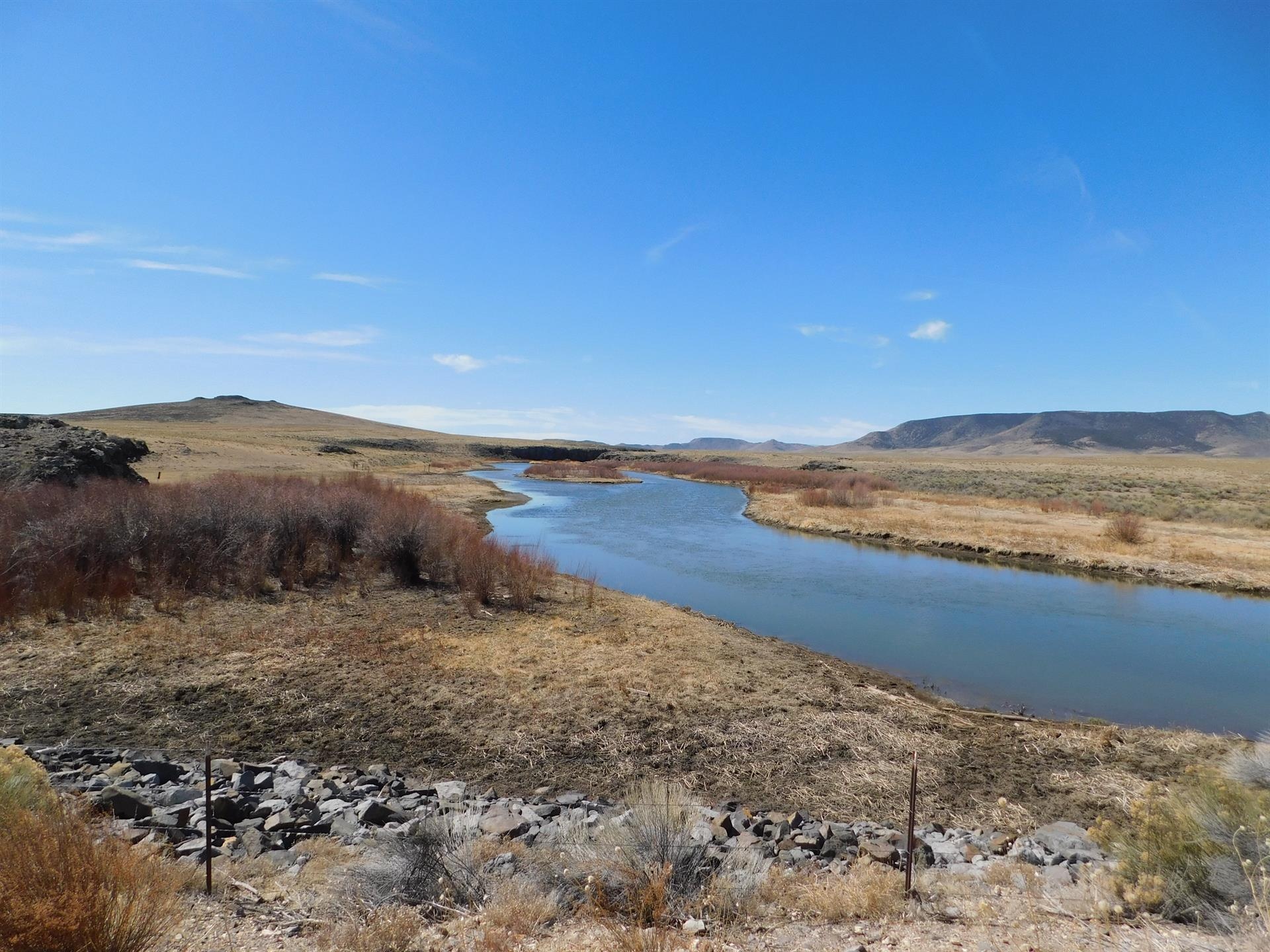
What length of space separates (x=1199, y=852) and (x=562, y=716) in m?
6.83

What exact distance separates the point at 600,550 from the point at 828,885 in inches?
872

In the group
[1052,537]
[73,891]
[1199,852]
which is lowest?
[1052,537]

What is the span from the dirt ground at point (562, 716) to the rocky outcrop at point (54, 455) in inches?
313

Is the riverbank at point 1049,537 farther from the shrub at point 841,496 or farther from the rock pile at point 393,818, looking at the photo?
the rock pile at point 393,818

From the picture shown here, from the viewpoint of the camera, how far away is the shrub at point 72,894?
3.24 meters

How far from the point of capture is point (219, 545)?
15.3 meters

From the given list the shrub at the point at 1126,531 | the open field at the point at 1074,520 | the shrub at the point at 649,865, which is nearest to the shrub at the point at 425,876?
the shrub at the point at 649,865

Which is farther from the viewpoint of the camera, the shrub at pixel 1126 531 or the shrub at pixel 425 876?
the shrub at pixel 1126 531

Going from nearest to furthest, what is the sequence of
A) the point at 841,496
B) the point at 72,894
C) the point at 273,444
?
the point at 72,894, the point at 841,496, the point at 273,444

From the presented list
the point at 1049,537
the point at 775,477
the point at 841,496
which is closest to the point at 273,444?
the point at 775,477

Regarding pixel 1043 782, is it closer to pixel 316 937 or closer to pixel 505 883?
pixel 505 883

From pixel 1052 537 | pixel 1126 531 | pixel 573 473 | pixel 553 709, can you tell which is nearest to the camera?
pixel 553 709

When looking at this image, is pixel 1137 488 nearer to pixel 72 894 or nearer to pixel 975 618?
pixel 975 618

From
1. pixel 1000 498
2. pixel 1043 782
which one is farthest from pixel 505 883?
pixel 1000 498
